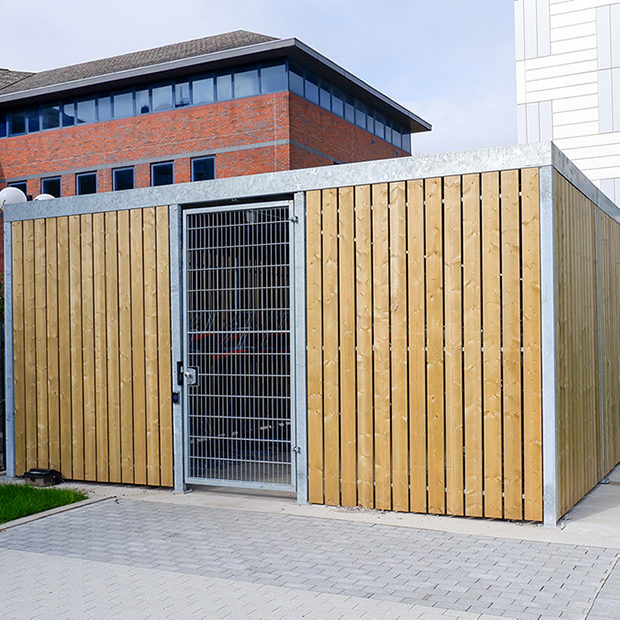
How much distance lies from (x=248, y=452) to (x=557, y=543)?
3085 mm

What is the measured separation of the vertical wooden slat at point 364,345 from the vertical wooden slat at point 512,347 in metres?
1.23

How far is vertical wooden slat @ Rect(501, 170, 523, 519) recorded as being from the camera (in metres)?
6.36

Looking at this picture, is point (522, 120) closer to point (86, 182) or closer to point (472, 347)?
point (472, 347)

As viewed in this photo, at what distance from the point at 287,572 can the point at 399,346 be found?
2425 millimetres

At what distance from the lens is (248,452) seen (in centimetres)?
755

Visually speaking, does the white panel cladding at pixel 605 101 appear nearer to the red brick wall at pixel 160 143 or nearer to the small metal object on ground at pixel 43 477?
the red brick wall at pixel 160 143

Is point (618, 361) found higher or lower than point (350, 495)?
higher

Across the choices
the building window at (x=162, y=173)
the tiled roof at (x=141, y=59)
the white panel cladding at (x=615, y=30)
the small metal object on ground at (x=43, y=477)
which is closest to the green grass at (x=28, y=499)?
the small metal object on ground at (x=43, y=477)

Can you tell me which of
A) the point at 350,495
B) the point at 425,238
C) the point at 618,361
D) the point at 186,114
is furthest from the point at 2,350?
the point at 186,114

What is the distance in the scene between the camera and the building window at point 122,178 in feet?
98.0

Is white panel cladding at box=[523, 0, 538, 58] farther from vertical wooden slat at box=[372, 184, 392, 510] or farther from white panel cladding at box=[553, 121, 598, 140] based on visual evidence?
vertical wooden slat at box=[372, 184, 392, 510]

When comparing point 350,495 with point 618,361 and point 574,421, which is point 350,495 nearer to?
point 574,421

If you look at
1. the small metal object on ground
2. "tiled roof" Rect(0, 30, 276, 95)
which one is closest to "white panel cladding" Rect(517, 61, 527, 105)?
"tiled roof" Rect(0, 30, 276, 95)

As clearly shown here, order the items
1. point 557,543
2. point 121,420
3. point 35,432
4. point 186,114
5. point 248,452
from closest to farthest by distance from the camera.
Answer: point 557,543 < point 248,452 < point 121,420 < point 35,432 < point 186,114
